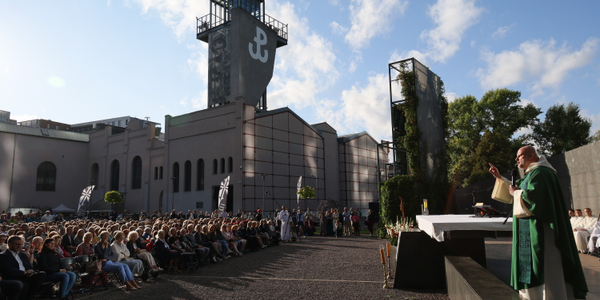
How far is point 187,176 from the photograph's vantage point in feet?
123

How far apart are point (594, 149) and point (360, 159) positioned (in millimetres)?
37683

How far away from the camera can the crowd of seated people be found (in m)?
6.69

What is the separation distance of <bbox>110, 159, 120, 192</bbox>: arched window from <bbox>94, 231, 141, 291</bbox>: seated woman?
39.9 m

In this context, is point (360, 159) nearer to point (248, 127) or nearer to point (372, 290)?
point (248, 127)

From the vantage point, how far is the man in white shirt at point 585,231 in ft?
35.6

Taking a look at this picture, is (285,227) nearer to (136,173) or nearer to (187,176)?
(187,176)

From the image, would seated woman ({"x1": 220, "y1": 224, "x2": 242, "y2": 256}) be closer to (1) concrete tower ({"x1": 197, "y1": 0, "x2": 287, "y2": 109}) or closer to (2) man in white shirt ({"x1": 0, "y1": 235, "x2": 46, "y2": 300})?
(2) man in white shirt ({"x1": 0, "y1": 235, "x2": 46, "y2": 300})

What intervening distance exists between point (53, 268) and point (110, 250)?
5.46 feet

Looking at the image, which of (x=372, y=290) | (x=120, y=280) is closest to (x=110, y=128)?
(x=120, y=280)

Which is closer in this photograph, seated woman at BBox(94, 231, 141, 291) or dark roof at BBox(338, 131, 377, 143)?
seated woman at BBox(94, 231, 141, 291)

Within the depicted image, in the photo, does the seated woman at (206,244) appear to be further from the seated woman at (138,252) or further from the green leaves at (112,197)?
the green leaves at (112,197)

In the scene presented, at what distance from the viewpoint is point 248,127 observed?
113ft

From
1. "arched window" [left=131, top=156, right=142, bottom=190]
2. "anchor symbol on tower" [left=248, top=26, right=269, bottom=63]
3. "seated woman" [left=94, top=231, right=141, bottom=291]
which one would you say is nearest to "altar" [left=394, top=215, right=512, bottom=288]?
"seated woman" [left=94, top=231, right=141, bottom=291]

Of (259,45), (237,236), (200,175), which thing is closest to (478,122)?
(259,45)
